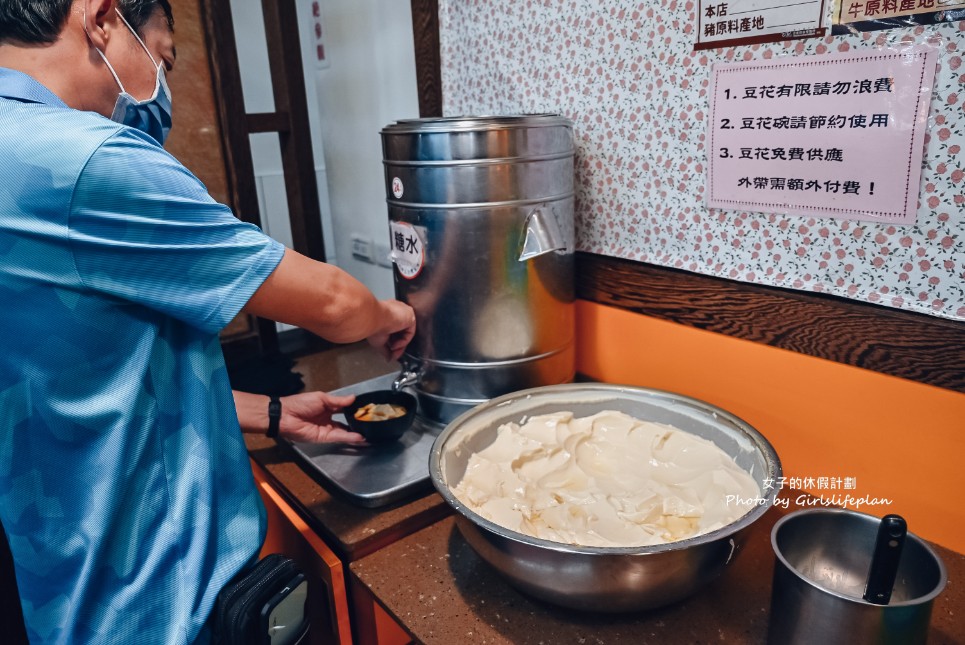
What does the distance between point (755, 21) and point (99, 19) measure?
38.3 inches

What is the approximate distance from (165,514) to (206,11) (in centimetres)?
141

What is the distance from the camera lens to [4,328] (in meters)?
0.76

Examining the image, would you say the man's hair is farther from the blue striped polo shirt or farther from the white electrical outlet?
the white electrical outlet

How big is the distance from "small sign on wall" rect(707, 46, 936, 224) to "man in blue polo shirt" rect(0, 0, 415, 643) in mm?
758

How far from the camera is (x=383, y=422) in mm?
1230

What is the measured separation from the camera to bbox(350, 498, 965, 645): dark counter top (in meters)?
0.85

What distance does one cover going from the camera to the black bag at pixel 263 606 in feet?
2.80

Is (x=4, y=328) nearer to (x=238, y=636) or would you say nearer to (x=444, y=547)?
(x=238, y=636)

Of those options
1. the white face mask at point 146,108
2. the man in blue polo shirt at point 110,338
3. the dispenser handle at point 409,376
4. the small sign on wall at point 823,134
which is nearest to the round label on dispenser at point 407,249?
the dispenser handle at point 409,376

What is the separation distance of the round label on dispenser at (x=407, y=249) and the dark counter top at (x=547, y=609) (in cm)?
53

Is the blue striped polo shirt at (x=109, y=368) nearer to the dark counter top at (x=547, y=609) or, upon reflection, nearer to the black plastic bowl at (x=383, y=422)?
the dark counter top at (x=547, y=609)

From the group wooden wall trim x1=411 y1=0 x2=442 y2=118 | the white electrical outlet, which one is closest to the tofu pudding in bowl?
wooden wall trim x1=411 y1=0 x2=442 y2=118

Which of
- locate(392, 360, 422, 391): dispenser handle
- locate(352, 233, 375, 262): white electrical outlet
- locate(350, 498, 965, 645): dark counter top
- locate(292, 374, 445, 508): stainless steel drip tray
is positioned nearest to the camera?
locate(350, 498, 965, 645): dark counter top

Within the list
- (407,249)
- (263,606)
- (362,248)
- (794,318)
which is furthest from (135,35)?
(362,248)
